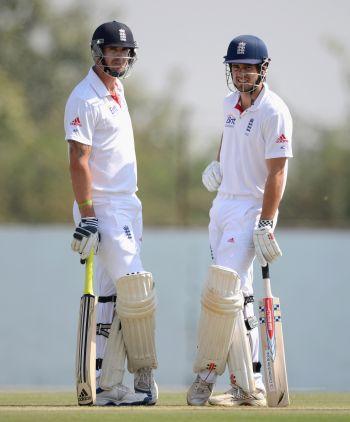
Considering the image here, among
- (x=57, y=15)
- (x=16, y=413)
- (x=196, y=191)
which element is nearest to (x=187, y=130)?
(x=196, y=191)

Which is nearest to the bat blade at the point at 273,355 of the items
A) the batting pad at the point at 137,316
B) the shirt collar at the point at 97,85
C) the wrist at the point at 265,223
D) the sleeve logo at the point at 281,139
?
the wrist at the point at 265,223

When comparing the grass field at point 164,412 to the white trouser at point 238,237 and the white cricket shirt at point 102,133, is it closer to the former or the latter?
the white trouser at point 238,237

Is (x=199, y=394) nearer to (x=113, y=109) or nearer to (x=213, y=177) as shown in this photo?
(x=213, y=177)

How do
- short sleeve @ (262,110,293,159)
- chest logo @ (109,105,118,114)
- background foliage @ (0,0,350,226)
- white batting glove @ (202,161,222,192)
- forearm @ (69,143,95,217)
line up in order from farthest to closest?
background foliage @ (0,0,350,226) < white batting glove @ (202,161,222,192) < chest logo @ (109,105,118,114) < short sleeve @ (262,110,293,159) < forearm @ (69,143,95,217)

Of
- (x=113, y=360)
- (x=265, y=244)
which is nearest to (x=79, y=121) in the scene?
(x=265, y=244)

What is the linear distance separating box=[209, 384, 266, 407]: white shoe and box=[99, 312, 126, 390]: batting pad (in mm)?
496

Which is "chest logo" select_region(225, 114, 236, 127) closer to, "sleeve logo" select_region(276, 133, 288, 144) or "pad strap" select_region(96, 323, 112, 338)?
"sleeve logo" select_region(276, 133, 288, 144)

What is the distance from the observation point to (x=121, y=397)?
24.9 feet

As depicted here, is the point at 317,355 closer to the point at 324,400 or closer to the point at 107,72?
the point at 324,400

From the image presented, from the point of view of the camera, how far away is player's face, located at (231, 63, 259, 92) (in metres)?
7.73

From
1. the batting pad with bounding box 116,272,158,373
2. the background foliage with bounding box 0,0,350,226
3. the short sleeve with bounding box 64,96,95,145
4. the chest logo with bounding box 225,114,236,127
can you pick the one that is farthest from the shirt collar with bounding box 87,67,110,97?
the background foliage with bounding box 0,0,350,226

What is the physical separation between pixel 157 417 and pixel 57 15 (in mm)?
15322

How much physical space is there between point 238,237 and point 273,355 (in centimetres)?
63

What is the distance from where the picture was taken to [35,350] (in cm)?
1198
